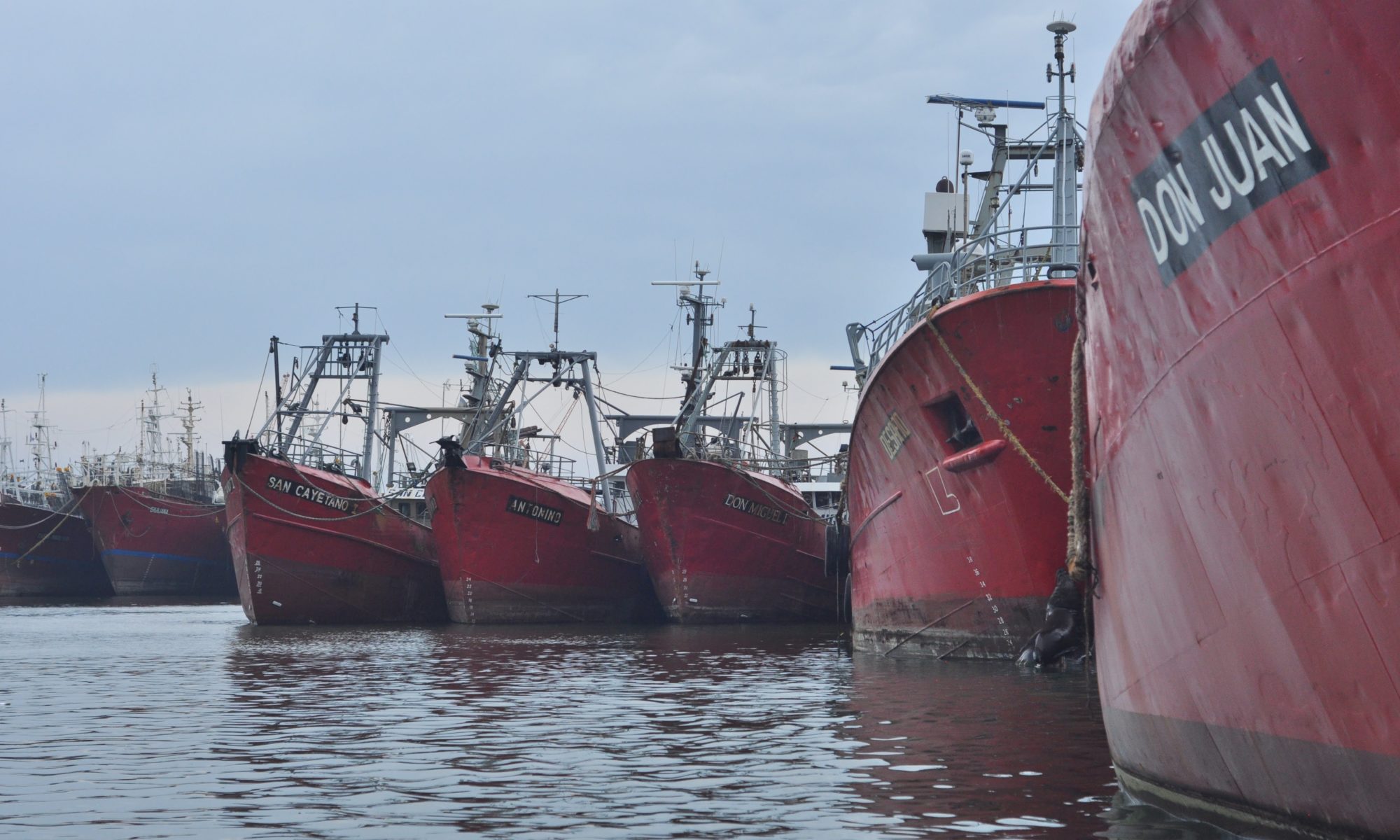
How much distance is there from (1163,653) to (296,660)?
53.2 ft

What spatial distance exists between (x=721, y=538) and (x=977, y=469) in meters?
13.6

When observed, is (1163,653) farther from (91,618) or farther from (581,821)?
(91,618)

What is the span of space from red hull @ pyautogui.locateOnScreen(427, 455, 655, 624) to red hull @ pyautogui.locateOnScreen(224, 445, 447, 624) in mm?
1876

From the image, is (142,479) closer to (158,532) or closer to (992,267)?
(158,532)

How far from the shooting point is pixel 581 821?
25.3 ft

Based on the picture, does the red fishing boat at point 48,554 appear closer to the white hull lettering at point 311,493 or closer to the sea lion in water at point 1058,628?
the white hull lettering at point 311,493

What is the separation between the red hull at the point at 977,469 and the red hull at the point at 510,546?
44.2 ft

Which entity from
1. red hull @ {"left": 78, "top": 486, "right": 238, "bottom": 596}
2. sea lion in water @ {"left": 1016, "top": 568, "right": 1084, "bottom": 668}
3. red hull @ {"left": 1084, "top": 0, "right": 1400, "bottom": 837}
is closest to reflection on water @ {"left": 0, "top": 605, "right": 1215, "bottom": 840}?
sea lion in water @ {"left": 1016, "top": 568, "right": 1084, "bottom": 668}

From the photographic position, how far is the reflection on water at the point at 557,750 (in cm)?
773

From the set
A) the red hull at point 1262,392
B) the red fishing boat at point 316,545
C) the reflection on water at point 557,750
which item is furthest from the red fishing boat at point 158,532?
the red hull at point 1262,392

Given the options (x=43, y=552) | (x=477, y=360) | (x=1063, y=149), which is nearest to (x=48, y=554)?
(x=43, y=552)

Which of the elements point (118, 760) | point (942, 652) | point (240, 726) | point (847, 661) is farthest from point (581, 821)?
point (847, 661)

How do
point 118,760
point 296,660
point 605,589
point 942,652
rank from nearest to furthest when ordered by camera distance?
point 118,760 < point 942,652 < point 296,660 < point 605,589

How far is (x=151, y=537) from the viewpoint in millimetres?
52344
